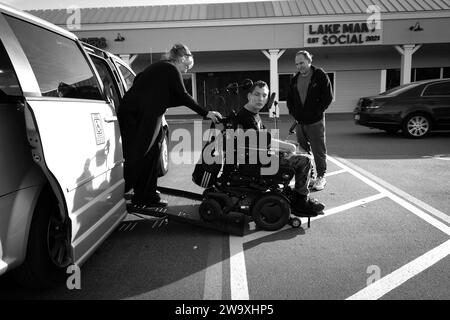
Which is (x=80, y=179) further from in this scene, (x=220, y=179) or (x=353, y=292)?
(x=353, y=292)

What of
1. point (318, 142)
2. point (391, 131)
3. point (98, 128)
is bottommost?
point (391, 131)

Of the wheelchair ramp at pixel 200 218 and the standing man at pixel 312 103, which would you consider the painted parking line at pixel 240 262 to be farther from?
the standing man at pixel 312 103

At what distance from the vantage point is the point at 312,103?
525cm

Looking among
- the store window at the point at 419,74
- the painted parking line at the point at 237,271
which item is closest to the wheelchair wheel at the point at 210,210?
the painted parking line at the point at 237,271

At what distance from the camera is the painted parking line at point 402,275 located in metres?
2.64

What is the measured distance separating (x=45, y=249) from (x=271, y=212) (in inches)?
82.1

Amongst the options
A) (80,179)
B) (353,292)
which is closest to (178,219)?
(80,179)

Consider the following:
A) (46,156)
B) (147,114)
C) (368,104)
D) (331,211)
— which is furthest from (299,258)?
(368,104)

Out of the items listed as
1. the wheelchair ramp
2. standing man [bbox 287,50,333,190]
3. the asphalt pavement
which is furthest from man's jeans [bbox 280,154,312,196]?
standing man [bbox 287,50,333,190]

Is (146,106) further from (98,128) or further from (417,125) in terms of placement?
(417,125)

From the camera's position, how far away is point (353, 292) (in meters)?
2.67

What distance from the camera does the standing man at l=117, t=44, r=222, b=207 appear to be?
371 centimetres

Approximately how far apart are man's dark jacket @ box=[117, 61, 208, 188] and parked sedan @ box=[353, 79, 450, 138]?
25.5 ft

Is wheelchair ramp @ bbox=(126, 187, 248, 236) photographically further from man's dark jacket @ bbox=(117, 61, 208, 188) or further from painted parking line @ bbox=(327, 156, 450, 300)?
painted parking line @ bbox=(327, 156, 450, 300)
